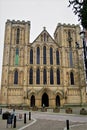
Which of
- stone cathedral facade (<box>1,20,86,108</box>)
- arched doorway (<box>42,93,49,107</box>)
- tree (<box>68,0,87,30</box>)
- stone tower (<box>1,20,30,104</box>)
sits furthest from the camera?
arched doorway (<box>42,93,49,107</box>)

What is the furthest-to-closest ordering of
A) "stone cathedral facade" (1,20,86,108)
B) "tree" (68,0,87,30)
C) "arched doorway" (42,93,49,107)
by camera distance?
"arched doorway" (42,93,49,107) < "stone cathedral facade" (1,20,86,108) < "tree" (68,0,87,30)

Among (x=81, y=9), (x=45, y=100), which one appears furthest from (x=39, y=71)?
(x=81, y=9)

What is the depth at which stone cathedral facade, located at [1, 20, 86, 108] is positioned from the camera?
4525 cm

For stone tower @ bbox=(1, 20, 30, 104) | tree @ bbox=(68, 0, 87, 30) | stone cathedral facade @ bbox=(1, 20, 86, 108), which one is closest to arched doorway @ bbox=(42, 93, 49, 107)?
stone cathedral facade @ bbox=(1, 20, 86, 108)

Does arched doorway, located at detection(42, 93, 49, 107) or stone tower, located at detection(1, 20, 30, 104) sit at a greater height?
stone tower, located at detection(1, 20, 30, 104)

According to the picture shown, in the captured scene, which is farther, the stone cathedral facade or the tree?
the stone cathedral facade

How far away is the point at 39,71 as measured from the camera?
4762cm

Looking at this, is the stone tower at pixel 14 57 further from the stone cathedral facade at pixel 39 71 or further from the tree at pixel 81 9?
the tree at pixel 81 9

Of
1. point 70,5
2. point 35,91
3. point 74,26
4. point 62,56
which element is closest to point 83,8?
point 70,5

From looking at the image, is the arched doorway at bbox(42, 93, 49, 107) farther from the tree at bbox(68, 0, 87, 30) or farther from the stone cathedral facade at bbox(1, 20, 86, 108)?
the tree at bbox(68, 0, 87, 30)

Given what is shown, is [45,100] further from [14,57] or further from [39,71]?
[14,57]

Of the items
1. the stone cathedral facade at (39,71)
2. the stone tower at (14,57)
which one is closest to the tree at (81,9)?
the stone cathedral facade at (39,71)

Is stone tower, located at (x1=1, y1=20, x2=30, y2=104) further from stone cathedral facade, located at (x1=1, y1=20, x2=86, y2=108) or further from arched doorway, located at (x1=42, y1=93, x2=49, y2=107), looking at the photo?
arched doorway, located at (x1=42, y1=93, x2=49, y2=107)

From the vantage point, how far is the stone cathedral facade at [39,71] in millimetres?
45250
